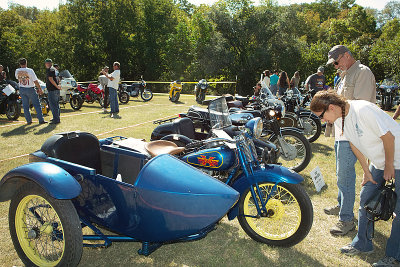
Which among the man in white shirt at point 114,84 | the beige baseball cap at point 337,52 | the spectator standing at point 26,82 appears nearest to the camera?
the beige baseball cap at point 337,52

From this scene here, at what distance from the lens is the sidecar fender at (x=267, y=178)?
2.73 metres

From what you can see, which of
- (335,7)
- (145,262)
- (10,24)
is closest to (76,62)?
(10,24)

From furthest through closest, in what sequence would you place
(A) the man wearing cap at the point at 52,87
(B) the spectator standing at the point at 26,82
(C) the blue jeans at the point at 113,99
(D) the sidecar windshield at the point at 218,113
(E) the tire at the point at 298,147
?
(C) the blue jeans at the point at 113,99 < (A) the man wearing cap at the point at 52,87 < (B) the spectator standing at the point at 26,82 < (E) the tire at the point at 298,147 < (D) the sidecar windshield at the point at 218,113

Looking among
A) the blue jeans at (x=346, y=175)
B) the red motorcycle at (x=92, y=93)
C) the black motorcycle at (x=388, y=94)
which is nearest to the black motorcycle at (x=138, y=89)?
the red motorcycle at (x=92, y=93)

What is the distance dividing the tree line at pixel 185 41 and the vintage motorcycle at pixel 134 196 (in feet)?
62.2

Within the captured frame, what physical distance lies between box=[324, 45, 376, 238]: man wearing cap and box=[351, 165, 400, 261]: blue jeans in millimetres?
395

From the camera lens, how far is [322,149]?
6773mm

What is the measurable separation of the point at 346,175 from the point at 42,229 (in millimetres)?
3115

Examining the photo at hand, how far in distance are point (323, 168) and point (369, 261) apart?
2.83 meters

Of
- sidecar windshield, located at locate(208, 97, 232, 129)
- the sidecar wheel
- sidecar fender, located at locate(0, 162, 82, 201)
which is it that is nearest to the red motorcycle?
sidecar windshield, located at locate(208, 97, 232, 129)

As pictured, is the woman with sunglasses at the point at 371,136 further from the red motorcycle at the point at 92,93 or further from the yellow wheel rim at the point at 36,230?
the red motorcycle at the point at 92,93

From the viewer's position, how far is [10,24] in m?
38.9

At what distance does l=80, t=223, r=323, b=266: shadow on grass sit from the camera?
9.10ft

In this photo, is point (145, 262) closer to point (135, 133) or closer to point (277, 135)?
point (277, 135)
